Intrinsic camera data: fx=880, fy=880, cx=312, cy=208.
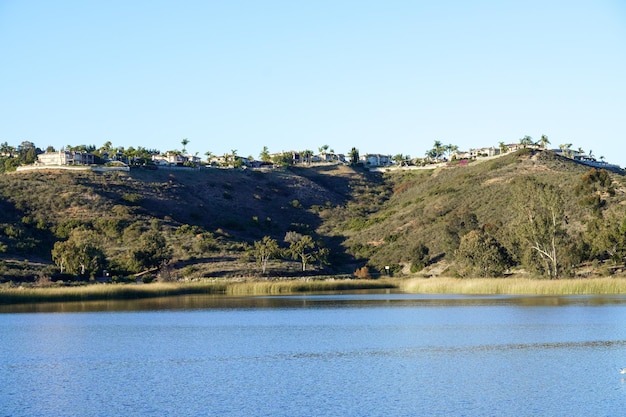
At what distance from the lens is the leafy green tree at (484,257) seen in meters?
91.9

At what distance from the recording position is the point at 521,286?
76.1 m

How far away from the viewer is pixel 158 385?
3250 centimetres

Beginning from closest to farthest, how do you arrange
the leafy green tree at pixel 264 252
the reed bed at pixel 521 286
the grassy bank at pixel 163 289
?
the reed bed at pixel 521 286
the grassy bank at pixel 163 289
the leafy green tree at pixel 264 252

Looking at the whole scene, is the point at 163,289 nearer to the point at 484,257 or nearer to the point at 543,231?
the point at 484,257

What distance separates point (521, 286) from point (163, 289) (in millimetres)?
33142

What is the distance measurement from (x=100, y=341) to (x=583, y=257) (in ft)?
196

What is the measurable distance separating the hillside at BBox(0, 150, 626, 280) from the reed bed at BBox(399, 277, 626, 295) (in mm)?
8299

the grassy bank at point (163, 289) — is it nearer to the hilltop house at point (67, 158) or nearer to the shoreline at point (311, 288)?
the shoreline at point (311, 288)

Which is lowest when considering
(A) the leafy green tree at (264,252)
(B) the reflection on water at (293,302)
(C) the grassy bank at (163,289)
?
(B) the reflection on water at (293,302)

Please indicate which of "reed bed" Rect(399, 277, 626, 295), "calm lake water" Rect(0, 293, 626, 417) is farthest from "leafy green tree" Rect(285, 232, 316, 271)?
"calm lake water" Rect(0, 293, 626, 417)

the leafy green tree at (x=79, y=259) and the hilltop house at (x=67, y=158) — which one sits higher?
the hilltop house at (x=67, y=158)

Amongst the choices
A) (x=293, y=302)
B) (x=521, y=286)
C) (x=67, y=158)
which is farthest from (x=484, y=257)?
(x=67, y=158)

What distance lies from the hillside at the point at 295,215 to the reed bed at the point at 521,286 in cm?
830

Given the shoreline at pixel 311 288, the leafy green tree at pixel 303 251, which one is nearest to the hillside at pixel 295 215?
the leafy green tree at pixel 303 251
